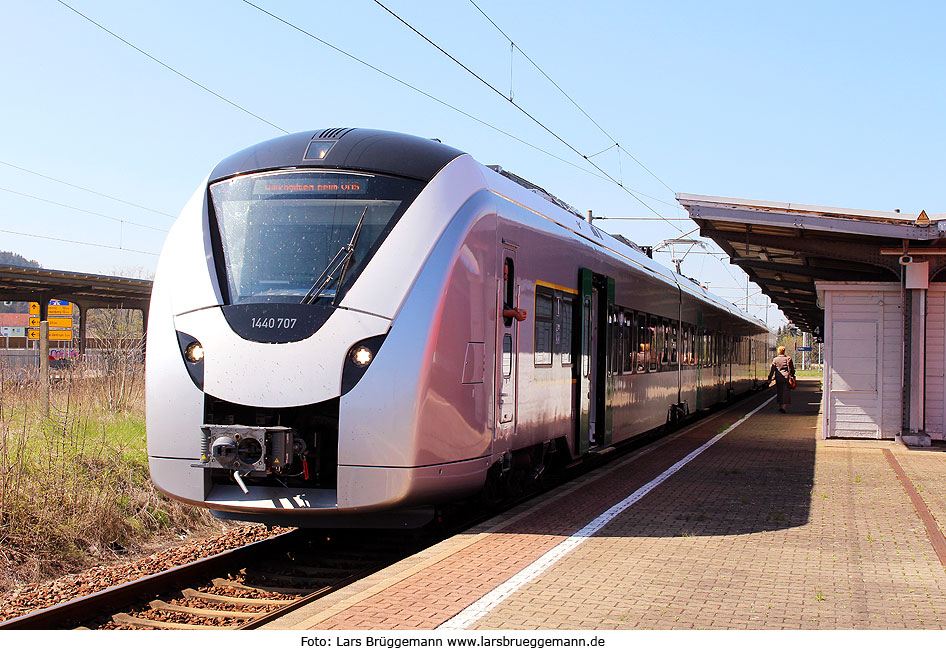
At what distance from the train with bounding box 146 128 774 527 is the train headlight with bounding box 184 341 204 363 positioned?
15mm

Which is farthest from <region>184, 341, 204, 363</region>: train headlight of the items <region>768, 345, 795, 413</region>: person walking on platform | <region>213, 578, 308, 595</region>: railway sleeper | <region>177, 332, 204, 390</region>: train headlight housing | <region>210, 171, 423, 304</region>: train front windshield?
<region>768, 345, 795, 413</region>: person walking on platform

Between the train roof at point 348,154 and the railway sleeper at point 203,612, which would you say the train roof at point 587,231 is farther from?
the railway sleeper at point 203,612

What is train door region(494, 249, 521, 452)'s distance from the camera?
336 inches

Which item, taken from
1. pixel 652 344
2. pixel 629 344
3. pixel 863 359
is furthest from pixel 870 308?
pixel 629 344

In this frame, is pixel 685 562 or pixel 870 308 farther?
pixel 870 308

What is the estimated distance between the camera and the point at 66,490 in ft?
30.2

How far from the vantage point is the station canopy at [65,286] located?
35.1m

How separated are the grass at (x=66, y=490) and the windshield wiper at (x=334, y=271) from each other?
356 cm

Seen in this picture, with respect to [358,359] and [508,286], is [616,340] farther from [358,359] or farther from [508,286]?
[358,359]

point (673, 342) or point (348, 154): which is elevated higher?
point (348, 154)

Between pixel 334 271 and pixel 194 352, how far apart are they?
4.22ft

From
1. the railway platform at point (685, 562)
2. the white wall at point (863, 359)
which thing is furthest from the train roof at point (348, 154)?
the white wall at point (863, 359)

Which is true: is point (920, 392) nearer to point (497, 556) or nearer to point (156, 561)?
point (497, 556)
